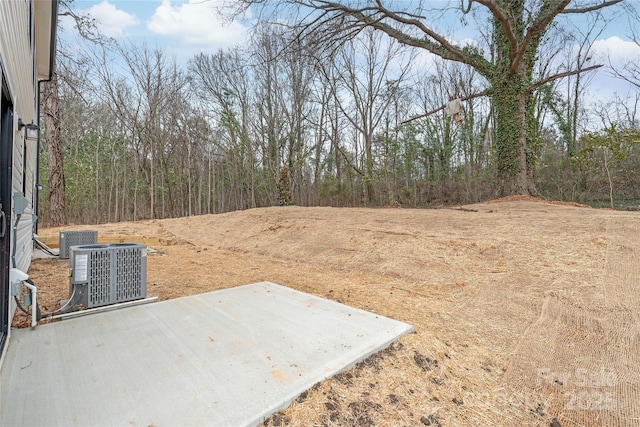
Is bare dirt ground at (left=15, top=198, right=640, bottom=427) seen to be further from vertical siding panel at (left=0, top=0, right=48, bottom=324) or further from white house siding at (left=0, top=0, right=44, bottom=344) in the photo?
vertical siding panel at (left=0, top=0, right=48, bottom=324)

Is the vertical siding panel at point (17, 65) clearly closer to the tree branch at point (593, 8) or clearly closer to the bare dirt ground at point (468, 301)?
the bare dirt ground at point (468, 301)

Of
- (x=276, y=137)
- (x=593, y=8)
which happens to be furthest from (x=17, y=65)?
(x=276, y=137)

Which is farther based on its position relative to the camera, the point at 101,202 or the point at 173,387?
the point at 101,202

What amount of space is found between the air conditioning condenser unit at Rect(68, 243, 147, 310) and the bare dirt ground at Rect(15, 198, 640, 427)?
343 mm

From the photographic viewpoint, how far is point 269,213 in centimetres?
782

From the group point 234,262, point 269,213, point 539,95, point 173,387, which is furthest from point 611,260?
point 539,95

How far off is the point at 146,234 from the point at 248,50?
4926mm

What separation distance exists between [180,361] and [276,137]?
44.2ft

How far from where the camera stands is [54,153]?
8180mm

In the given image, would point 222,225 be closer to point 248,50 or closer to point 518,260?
point 248,50

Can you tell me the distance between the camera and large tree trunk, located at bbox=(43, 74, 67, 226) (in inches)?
310

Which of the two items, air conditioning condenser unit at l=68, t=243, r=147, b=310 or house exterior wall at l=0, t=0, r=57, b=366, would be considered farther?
air conditioning condenser unit at l=68, t=243, r=147, b=310

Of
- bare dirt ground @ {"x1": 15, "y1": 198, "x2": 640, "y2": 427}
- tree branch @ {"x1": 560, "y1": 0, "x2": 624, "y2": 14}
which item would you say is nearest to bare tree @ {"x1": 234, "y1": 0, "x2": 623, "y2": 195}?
tree branch @ {"x1": 560, "y1": 0, "x2": 624, "y2": 14}

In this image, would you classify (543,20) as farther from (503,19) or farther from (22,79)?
(22,79)
